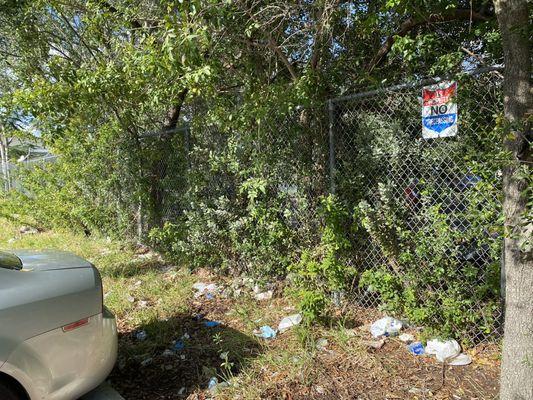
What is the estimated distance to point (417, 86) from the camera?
11.6ft

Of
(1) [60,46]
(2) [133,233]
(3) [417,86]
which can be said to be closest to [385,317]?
(3) [417,86]

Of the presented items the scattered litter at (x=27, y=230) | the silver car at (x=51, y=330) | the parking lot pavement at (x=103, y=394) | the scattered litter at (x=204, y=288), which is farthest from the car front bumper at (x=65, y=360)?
the scattered litter at (x=27, y=230)

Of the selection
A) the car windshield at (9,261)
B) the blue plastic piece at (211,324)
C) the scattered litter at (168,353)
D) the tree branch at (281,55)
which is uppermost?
the tree branch at (281,55)

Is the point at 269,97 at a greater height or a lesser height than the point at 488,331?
greater

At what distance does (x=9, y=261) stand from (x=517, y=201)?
10.6 ft

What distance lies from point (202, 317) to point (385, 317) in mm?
1909

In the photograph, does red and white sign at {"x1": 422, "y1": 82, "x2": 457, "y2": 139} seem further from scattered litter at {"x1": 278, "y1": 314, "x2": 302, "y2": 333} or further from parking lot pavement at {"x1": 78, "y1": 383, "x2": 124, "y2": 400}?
parking lot pavement at {"x1": 78, "y1": 383, "x2": 124, "y2": 400}

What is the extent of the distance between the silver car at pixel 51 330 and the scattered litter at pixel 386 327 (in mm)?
2229

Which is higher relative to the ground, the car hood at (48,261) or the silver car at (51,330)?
the car hood at (48,261)

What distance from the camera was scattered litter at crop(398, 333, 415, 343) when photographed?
364cm

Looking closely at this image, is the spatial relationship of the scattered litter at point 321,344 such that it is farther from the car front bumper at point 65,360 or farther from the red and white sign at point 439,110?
the red and white sign at point 439,110

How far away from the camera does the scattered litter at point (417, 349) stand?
345 cm

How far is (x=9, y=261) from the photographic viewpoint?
2834 millimetres

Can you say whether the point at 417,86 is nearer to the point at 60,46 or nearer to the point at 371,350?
the point at 371,350
